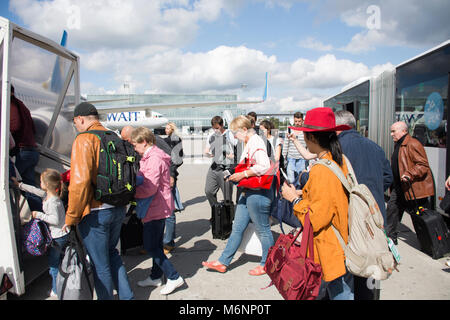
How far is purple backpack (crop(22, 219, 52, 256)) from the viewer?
9.66 feet

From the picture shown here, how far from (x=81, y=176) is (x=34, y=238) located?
1.10 metres

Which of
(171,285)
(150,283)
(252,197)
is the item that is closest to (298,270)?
(252,197)

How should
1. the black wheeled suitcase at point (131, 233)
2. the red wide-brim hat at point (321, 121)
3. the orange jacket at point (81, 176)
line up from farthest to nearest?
the black wheeled suitcase at point (131, 233)
the orange jacket at point (81, 176)
the red wide-brim hat at point (321, 121)

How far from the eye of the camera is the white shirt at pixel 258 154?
10.9 ft

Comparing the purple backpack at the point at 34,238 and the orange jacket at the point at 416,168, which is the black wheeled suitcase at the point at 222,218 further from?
the orange jacket at the point at 416,168

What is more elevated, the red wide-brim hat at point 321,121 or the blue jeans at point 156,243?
the red wide-brim hat at point 321,121

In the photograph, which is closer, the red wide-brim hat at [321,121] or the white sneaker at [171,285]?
the red wide-brim hat at [321,121]

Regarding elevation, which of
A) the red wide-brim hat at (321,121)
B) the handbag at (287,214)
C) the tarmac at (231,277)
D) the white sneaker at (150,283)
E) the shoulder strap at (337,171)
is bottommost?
the tarmac at (231,277)

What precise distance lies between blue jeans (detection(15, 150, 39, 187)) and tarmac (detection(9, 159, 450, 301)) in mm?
1193

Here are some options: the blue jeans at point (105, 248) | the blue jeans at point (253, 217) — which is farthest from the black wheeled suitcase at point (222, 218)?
the blue jeans at point (105, 248)

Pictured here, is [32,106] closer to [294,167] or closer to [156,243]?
[156,243]

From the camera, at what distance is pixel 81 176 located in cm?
237
